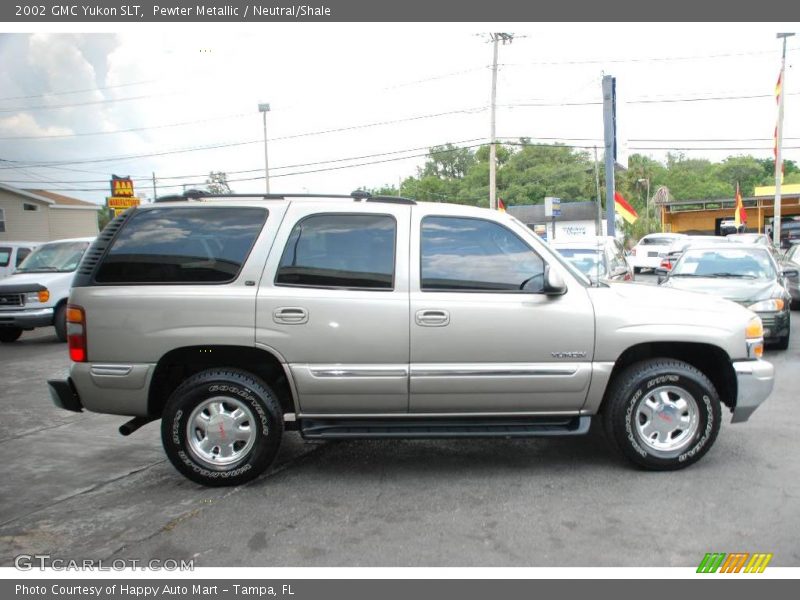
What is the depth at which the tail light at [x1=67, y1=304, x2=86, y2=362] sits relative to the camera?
14.4 feet

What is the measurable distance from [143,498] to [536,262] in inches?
124

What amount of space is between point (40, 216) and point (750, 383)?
3478 cm

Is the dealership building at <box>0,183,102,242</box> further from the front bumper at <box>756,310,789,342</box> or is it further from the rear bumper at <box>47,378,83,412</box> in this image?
the front bumper at <box>756,310,789,342</box>

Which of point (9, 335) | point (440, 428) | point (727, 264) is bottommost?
point (9, 335)

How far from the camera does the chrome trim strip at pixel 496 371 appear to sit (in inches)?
172

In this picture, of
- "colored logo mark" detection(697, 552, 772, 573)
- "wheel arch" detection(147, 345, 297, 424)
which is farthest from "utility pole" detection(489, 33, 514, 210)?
"colored logo mark" detection(697, 552, 772, 573)

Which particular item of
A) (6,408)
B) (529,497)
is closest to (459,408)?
(529,497)

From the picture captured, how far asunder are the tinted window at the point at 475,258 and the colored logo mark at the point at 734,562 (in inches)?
75.5

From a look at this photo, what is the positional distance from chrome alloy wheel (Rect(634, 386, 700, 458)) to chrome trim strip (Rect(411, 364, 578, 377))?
625mm

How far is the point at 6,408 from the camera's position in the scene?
7090 mm

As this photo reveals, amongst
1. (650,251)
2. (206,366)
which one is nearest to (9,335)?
(206,366)

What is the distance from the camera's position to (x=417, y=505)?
4125 mm

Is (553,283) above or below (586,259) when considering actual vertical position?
below

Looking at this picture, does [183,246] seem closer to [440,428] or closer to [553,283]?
[440,428]
